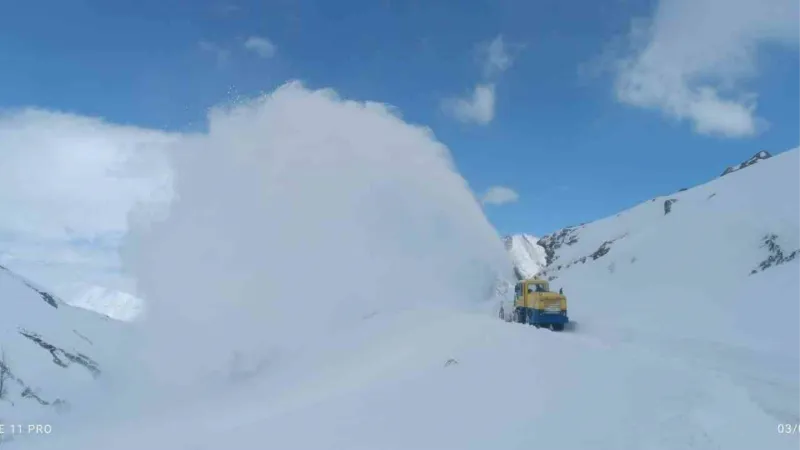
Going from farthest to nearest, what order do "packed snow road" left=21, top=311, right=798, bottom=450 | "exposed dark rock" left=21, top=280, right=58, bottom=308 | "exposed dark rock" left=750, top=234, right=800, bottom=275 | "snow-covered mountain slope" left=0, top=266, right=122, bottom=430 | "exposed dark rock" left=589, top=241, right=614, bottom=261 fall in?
1. "exposed dark rock" left=589, top=241, right=614, bottom=261
2. "exposed dark rock" left=21, top=280, right=58, bottom=308
3. "snow-covered mountain slope" left=0, top=266, right=122, bottom=430
4. "exposed dark rock" left=750, top=234, right=800, bottom=275
5. "packed snow road" left=21, top=311, right=798, bottom=450

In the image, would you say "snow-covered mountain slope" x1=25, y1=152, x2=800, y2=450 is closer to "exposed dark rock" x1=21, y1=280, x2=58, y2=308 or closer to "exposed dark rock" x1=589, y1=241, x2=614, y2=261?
"exposed dark rock" x1=589, y1=241, x2=614, y2=261

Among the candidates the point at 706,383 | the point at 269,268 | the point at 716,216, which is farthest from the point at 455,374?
the point at 716,216

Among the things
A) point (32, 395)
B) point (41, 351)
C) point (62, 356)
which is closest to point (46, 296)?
point (62, 356)

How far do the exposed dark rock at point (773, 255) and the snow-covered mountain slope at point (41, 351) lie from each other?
41120mm

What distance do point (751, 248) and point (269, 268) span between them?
32908 mm

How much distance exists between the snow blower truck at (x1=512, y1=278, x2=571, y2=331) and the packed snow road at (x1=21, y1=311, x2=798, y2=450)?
7.31 meters

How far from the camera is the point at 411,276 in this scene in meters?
44.2

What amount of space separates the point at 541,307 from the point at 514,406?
15755mm

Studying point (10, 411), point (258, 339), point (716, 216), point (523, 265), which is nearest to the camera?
point (10, 411)

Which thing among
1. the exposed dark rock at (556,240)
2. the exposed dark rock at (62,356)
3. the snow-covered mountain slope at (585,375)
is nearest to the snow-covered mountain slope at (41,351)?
the exposed dark rock at (62,356)

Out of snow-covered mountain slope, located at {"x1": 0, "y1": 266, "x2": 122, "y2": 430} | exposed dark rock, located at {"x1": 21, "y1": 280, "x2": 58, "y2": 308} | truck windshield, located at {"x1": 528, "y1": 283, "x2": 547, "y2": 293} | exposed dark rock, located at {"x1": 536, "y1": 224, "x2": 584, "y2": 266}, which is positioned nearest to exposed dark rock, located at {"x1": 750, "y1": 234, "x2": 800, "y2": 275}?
truck windshield, located at {"x1": 528, "y1": 283, "x2": 547, "y2": 293}

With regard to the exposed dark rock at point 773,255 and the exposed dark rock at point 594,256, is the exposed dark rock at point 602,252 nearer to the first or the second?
the exposed dark rock at point 594,256

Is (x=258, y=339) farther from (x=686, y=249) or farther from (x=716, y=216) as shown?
(x=716, y=216)

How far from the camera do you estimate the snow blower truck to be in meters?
26.2
